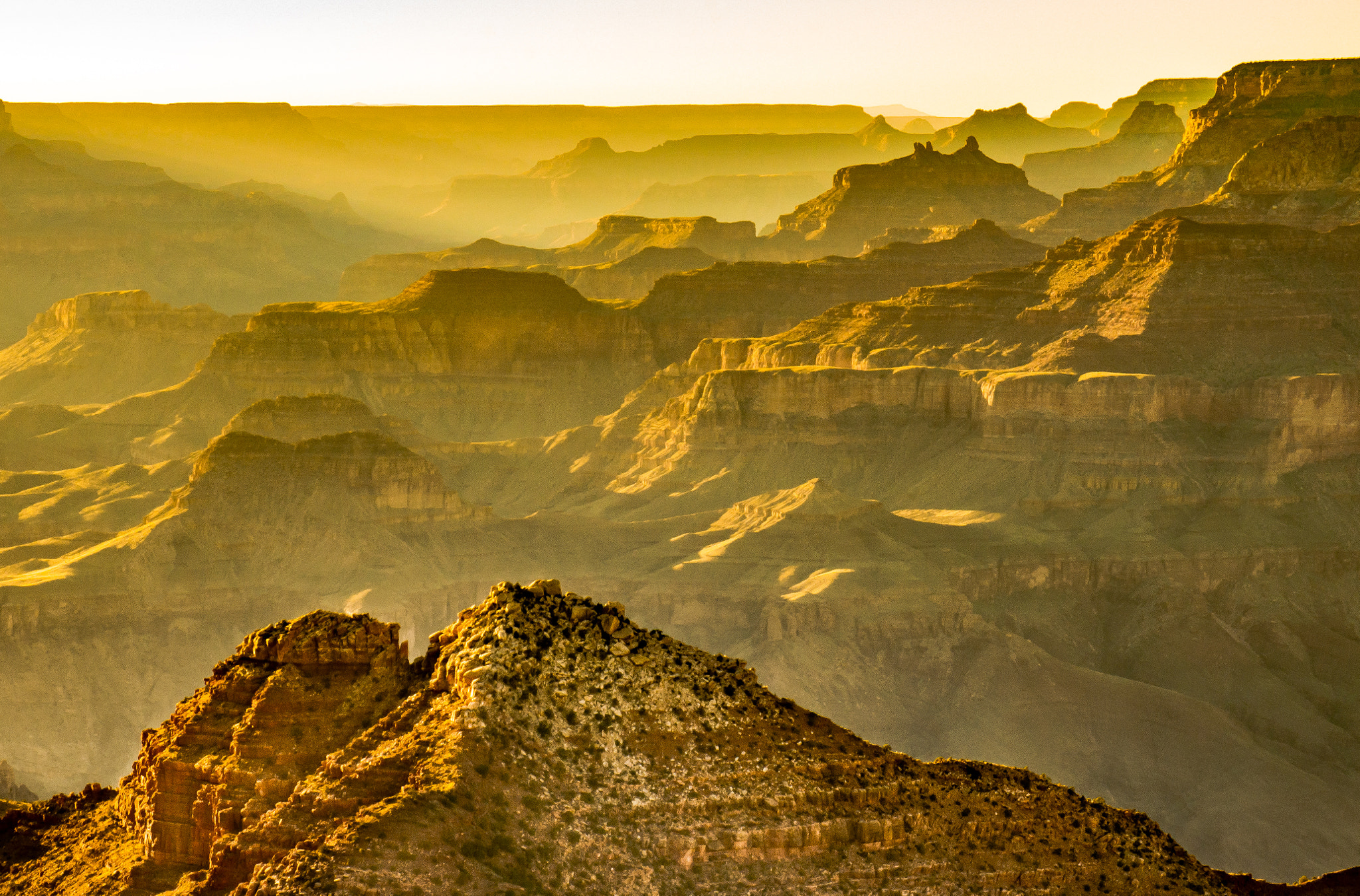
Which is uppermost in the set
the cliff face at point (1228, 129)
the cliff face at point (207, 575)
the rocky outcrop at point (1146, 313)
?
the cliff face at point (207, 575)

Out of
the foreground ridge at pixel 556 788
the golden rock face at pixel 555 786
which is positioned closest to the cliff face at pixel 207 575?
the golden rock face at pixel 555 786

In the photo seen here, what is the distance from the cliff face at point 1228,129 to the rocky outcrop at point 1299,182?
19.2 m

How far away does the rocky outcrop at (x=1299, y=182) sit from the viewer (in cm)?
15575

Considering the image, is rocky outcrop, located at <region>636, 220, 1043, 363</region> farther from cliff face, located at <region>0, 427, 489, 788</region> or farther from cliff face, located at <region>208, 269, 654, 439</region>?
cliff face, located at <region>0, 427, 489, 788</region>

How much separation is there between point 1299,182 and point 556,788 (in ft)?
484

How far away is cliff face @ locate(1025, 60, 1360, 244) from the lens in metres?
189

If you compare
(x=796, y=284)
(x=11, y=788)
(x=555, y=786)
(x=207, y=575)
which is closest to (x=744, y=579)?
(x=207, y=575)

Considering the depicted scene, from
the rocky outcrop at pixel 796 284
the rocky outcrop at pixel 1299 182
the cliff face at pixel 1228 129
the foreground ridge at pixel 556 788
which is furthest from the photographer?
the cliff face at pixel 1228 129

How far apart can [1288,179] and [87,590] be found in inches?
3777

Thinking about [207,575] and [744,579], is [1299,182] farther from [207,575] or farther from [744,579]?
[207,575]

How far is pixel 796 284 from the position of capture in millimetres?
181500

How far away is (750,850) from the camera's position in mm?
23859

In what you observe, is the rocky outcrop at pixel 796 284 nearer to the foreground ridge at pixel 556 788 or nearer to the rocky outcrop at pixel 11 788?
the rocky outcrop at pixel 11 788

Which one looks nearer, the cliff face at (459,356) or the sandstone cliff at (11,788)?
the sandstone cliff at (11,788)
